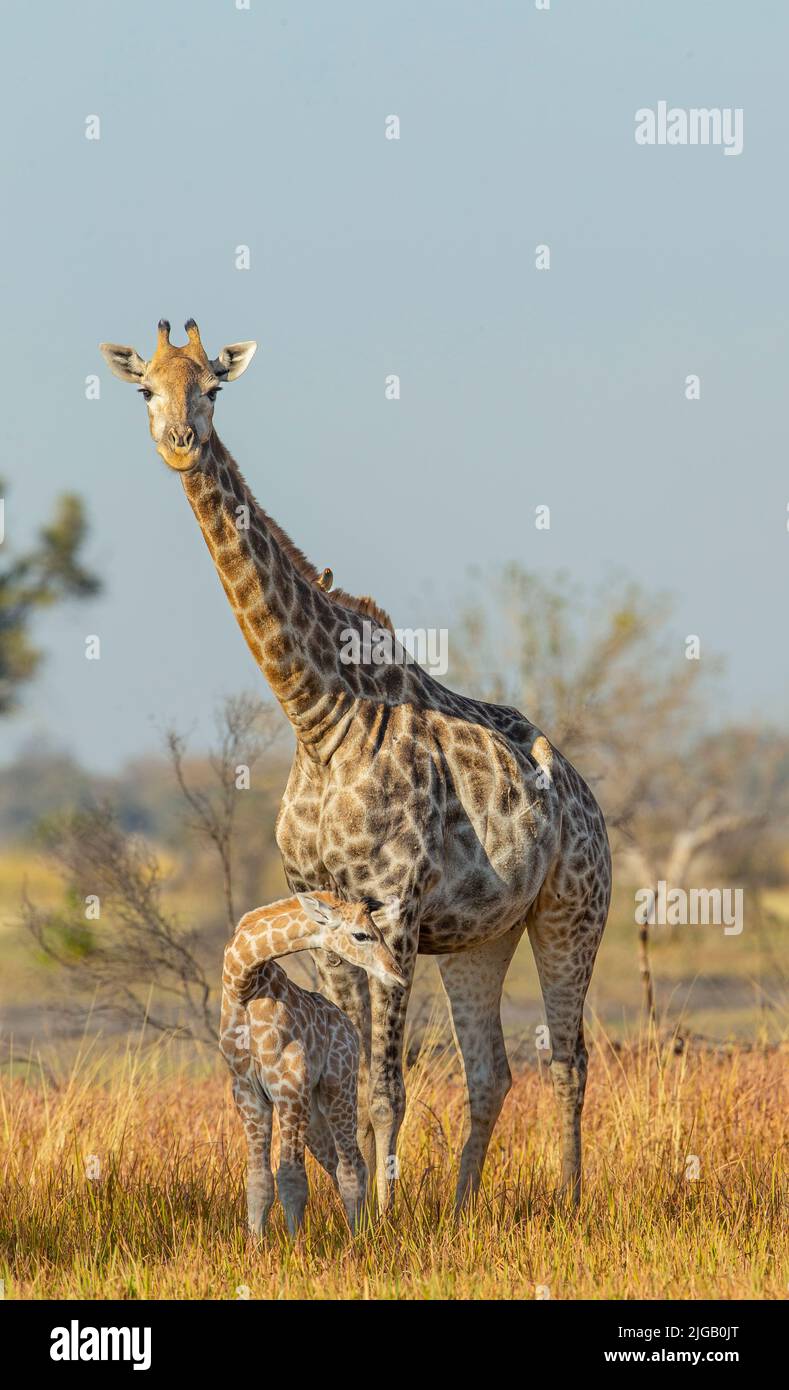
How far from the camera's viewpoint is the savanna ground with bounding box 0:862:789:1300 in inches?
303

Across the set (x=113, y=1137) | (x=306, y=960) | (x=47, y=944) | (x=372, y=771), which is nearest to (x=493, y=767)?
(x=372, y=771)

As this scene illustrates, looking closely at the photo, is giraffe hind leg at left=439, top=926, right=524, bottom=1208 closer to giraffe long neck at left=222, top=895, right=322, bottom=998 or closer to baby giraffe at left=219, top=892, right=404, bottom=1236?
baby giraffe at left=219, top=892, right=404, bottom=1236

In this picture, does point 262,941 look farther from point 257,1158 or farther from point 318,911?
point 257,1158

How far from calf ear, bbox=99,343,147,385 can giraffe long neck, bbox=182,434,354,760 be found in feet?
1.43

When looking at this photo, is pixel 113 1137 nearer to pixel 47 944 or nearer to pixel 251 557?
pixel 251 557

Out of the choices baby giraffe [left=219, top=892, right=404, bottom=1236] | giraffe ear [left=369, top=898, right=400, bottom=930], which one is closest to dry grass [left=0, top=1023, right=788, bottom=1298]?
baby giraffe [left=219, top=892, right=404, bottom=1236]

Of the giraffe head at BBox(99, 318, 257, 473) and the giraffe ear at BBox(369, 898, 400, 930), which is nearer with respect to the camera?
the giraffe head at BBox(99, 318, 257, 473)

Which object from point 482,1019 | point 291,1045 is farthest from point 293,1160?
point 482,1019

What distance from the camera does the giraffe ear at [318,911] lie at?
25.6ft

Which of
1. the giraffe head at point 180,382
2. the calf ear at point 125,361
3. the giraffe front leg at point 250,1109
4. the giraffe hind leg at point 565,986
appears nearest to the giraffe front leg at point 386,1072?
the giraffe front leg at point 250,1109

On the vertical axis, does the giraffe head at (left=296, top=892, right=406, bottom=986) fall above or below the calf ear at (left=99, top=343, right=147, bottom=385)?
below

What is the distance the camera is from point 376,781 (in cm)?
850

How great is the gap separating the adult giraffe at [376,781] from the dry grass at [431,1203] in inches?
17.5

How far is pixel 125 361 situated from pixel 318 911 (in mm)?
2570
